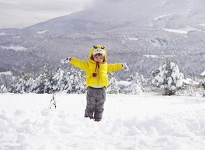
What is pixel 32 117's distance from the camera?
7.38 meters

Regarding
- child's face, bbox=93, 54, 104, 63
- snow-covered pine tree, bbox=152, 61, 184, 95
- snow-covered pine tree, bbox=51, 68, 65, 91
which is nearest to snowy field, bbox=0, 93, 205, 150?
child's face, bbox=93, 54, 104, 63

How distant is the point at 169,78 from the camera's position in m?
38.2

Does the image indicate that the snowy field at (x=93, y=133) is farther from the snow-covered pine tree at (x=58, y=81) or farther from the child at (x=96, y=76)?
the snow-covered pine tree at (x=58, y=81)

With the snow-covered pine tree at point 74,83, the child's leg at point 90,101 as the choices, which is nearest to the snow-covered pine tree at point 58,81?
the snow-covered pine tree at point 74,83

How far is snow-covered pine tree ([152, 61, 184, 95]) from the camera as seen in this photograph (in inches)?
1506

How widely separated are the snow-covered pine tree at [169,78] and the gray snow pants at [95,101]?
99.2 feet

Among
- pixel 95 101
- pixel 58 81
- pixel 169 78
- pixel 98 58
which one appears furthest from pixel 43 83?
pixel 98 58

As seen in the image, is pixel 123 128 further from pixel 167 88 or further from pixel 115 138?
pixel 167 88

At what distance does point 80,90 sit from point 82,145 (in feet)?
142

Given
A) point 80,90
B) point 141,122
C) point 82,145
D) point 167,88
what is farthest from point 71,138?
point 80,90

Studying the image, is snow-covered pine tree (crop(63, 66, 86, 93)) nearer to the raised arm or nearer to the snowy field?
the raised arm

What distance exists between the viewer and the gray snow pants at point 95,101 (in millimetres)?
8766

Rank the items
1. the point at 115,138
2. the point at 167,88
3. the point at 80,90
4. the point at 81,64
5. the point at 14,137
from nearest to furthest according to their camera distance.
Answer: the point at 14,137
the point at 115,138
the point at 81,64
the point at 167,88
the point at 80,90

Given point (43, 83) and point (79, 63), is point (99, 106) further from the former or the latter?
point (43, 83)
